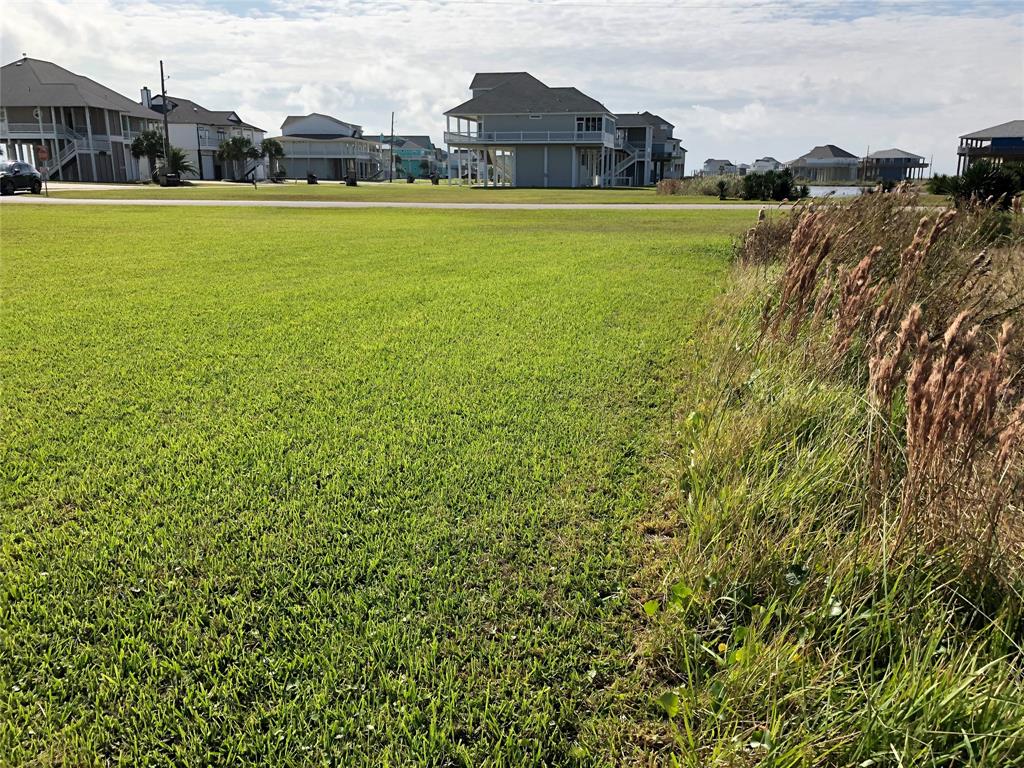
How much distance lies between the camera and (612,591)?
10.2 feet

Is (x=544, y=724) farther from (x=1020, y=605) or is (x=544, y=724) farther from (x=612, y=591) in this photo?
(x=1020, y=605)

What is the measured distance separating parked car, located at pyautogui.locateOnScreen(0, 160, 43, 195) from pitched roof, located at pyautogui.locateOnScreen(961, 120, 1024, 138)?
76.3m

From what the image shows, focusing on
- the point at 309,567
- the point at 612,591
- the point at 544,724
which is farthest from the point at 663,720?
the point at 309,567

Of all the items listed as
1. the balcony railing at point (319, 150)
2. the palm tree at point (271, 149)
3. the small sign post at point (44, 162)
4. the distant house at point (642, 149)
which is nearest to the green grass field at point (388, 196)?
the small sign post at point (44, 162)

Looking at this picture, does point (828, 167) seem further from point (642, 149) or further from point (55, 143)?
point (55, 143)

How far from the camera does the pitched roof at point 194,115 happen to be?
260 ft

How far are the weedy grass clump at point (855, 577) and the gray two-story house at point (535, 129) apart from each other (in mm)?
58095

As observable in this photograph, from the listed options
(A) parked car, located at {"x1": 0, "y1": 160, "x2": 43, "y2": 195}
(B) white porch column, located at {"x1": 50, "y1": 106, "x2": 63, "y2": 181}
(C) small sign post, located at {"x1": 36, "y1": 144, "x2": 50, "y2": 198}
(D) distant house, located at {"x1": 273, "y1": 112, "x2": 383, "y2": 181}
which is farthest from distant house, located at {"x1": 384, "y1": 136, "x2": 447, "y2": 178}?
(A) parked car, located at {"x1": 0, "y1": 160, "x2": 43, "y2": 195}

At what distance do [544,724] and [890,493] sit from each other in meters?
1.69

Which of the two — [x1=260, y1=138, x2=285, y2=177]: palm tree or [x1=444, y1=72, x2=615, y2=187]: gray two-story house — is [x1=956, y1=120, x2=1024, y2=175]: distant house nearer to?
[x1=444, y1=72, x2=615, y2=187]: gray two-story house

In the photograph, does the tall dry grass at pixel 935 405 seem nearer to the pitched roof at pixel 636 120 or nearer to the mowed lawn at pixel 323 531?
the mowed lawn at pixel 323 531

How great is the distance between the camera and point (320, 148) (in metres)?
93.1

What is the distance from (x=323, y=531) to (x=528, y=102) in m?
61.6

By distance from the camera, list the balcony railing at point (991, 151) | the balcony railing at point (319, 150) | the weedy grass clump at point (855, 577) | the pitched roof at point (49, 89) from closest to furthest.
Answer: the weedy grass clump at point (855, 577)
the pitched roof at point (49, 89)
the balcony railing at point (991, 151)
the balcony railing at point (319, 150)
